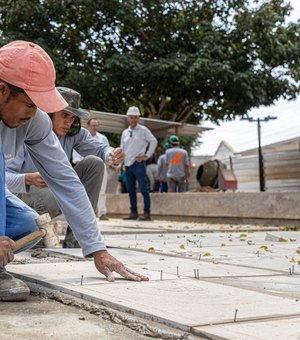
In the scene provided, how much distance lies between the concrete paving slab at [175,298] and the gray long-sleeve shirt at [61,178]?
0.25 m

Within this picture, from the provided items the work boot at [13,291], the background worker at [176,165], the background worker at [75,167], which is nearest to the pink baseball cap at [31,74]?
the work boot at [13,291]

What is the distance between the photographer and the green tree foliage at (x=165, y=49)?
21844 mm

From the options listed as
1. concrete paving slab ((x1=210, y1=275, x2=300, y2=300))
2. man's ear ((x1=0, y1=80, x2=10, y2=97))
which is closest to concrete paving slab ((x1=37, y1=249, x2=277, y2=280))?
concrete paving slab ((x1=210, y1=275, x2=300, y2=300))

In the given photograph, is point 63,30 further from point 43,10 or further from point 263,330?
point 263,330

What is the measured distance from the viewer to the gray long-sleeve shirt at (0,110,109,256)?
126 inches

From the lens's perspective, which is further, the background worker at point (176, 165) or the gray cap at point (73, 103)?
the background worker at point (176, 165)

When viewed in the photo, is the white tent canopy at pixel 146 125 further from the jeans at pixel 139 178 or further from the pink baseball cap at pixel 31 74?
the pink baseball cap at pixel 31 74

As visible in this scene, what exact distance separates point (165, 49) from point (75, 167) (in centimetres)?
1833

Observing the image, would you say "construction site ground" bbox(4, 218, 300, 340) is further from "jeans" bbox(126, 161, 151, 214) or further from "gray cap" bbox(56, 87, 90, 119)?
"jeans" bbox(126, 161, 151, 214)

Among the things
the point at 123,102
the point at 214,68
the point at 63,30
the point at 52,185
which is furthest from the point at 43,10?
the point at 52,185

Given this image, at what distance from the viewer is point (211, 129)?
18844 millimetres

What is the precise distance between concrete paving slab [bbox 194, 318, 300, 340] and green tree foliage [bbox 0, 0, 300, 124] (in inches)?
755

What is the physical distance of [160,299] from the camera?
2.78m

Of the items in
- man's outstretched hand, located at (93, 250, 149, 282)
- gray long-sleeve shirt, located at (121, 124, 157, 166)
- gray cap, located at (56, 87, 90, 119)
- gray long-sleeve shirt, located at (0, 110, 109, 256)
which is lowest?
man's outstretched hand, located at (93, 250, 149, 282)
